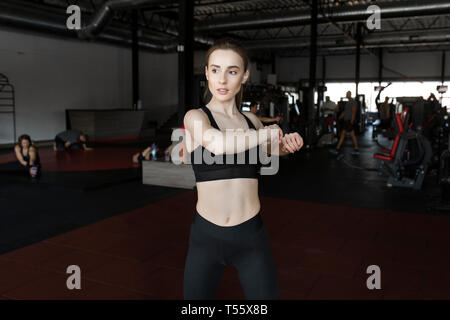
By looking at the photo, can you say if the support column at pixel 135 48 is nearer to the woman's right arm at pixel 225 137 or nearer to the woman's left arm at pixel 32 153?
the woman's left arm at pixel 32 153

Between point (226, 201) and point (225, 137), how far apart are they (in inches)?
9.8

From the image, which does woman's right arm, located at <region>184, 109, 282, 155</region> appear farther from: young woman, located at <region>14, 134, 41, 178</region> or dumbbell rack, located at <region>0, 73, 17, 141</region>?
dumbbell rack, located at <region>0, 73, 17, 141</region>

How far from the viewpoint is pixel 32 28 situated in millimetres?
10633

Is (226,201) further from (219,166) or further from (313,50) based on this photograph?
(313,50)

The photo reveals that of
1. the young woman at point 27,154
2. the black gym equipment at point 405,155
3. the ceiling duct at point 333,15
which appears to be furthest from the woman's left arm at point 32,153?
the ceiling duct at point 333,15

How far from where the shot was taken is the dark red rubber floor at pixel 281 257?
265 cm

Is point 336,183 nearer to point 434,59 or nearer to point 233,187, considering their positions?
point 233,187

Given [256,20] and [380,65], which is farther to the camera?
[380,65]

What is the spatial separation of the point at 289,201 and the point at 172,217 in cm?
164

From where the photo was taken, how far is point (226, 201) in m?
1.44

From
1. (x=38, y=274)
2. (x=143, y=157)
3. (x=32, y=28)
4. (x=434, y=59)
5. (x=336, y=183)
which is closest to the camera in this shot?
(x=38, y=274)

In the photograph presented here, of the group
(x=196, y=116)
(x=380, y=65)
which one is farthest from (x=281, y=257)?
(x=380, y=65)
